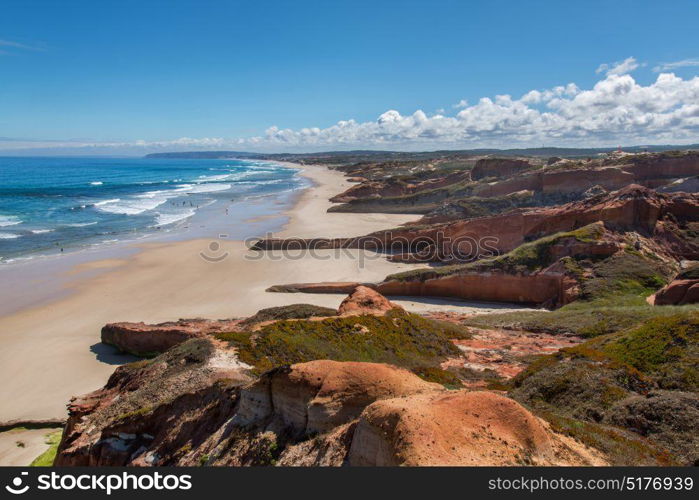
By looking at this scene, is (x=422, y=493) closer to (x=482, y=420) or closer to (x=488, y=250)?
(x=482, y=420)

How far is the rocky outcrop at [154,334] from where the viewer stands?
1539cm

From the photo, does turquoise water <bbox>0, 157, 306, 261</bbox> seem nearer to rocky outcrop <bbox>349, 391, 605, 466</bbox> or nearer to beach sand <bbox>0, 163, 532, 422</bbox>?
beach sand <bbox>0, 163, 532, 422</bbox>

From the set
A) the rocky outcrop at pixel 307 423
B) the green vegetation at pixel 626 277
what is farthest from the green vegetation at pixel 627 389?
the green vegetation at pixel 626 277

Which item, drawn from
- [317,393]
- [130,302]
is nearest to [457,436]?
[317,393]

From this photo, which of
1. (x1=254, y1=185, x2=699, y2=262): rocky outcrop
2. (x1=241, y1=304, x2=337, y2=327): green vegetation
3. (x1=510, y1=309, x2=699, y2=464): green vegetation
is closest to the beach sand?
(x1=254, y1=185, x2=699, y2=262): rocky outcrop

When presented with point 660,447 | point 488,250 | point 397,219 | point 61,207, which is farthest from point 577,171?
point 61,207

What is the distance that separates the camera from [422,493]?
14.0 feet

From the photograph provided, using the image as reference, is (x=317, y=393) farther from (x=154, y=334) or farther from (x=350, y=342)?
(x=154, y=334)

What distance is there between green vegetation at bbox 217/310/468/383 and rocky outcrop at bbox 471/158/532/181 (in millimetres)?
49556

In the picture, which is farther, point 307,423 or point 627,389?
point 627,389

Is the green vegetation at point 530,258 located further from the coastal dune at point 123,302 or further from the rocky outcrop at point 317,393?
the rocky outcrop at point 317,393

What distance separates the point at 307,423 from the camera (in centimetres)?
636

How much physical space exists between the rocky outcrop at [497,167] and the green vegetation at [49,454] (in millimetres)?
56187

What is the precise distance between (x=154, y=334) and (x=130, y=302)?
753cm
